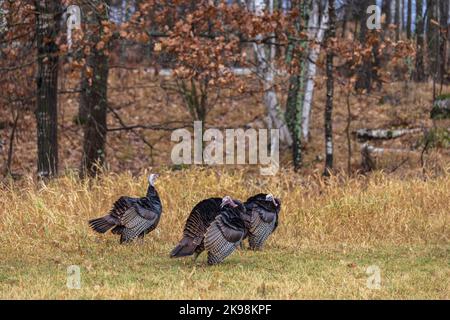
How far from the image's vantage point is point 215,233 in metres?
9.81

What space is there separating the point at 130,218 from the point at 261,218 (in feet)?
6.28

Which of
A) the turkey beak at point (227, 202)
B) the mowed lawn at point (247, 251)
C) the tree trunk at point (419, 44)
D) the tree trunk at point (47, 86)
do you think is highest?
the tree trunk at point (419, 44)

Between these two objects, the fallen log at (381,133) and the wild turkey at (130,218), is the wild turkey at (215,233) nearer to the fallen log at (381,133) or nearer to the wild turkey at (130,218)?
the wild turkey at (130,218)

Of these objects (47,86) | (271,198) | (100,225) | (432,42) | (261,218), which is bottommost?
(100,225)

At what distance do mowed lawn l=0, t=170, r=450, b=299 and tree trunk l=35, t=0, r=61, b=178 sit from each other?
1.02 m

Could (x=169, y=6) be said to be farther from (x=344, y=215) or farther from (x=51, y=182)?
(x=344, y=215)

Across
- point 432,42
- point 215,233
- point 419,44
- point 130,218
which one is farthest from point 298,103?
point 215,233

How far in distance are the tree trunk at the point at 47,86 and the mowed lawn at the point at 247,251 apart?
3.35 feet

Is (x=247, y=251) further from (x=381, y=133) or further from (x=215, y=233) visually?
(x=381, y=133)

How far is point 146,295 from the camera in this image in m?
8.18

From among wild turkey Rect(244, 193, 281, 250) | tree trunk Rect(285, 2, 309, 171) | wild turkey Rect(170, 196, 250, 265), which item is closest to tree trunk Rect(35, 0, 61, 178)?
wild turkey Rect(244, 193, 281, 250)

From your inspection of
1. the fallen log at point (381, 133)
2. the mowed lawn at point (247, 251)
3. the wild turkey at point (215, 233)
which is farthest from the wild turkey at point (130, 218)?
the fallen log at point (381, 133)

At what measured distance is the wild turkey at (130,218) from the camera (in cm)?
1125

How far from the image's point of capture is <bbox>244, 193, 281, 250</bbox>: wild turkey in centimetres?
1119
